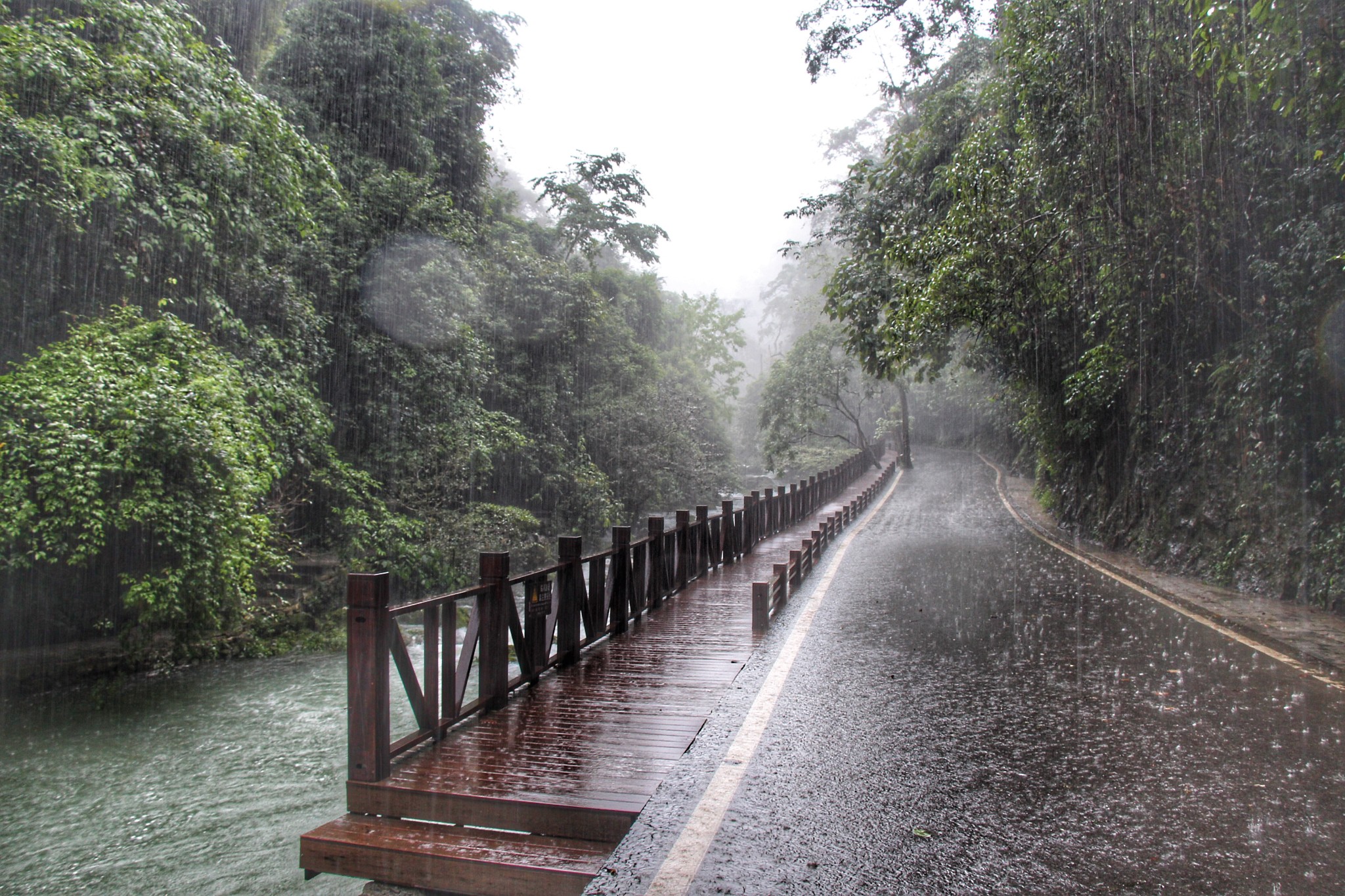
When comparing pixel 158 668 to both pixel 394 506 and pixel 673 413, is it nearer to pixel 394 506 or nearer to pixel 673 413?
pixel 394 506

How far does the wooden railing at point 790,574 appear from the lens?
8.47 meters

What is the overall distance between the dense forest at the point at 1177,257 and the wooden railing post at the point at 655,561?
5.60 meters

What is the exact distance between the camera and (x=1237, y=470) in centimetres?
1145

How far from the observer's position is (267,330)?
1473cm

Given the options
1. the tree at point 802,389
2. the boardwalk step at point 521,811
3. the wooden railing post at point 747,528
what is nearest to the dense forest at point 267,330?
the wooden railing post at point 747,528

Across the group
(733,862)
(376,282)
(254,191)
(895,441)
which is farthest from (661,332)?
(733,862)

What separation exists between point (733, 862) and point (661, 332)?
42.0 m

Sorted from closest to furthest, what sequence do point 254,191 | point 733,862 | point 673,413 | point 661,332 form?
1. point 733,862
2. point 254,191
3. point 673,413
4. point 661,332

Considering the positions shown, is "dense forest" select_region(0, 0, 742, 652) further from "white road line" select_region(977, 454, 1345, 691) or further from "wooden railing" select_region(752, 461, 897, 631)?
"white road line" select_region(977, 454, 1345, 691)

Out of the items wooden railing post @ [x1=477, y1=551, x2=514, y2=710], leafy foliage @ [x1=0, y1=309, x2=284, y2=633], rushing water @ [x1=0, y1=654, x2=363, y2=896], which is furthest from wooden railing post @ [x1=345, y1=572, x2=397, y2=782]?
leafy foliage @ [x1=0, y1=309, x2=284, y2=633]

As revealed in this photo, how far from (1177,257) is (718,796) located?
1045 centimetres

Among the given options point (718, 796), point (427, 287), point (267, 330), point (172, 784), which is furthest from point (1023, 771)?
point (427, 287)

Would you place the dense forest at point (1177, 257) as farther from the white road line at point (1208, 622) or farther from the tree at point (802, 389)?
the tree at point (802, 389)

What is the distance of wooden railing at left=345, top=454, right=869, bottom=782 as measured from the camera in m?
4.15
